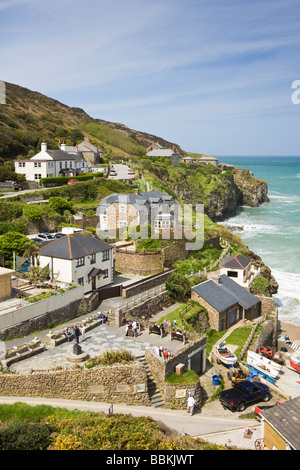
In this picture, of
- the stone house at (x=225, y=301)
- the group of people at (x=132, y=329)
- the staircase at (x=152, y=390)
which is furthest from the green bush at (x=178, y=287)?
the staircase at (x=152, y=390)

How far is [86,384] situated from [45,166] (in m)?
38.8

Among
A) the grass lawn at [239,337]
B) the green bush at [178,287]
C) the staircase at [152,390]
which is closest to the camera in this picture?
the staircase at [152,390]

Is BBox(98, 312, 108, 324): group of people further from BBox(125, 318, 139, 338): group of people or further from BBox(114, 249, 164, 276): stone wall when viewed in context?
BBox(114, 249, 164, 276): stone wall

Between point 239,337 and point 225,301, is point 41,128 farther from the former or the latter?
point 239,337

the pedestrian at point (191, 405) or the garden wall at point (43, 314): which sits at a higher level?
the garden wall at point (43, 314)

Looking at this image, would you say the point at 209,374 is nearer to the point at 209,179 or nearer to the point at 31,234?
the point at 31,234

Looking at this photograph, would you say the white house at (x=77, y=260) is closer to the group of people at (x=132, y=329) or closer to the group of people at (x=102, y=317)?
the group of people at (x=102, y=317)

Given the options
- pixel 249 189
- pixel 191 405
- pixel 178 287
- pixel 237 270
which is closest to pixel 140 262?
pixel 178 287

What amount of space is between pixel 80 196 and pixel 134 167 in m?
26.7

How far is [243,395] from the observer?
21766 millimetres

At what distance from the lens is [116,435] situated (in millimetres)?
15664

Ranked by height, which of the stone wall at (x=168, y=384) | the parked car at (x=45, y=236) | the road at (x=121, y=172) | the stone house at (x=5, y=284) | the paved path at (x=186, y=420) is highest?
the road at (x=121, y=172)

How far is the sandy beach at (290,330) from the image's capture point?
36.2 metres

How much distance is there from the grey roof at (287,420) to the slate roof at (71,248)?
1763 cm
